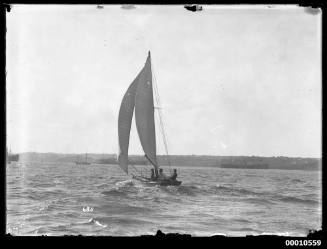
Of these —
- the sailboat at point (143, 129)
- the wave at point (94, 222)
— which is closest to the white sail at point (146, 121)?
the sailboat at point (143, 129)

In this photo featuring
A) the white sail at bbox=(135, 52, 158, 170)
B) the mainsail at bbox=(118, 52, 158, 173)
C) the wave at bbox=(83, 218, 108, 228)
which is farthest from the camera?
the white sail at bbox=(135, 52, 158, 170)

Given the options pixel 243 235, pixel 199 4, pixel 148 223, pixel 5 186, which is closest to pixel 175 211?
pixel 148 223

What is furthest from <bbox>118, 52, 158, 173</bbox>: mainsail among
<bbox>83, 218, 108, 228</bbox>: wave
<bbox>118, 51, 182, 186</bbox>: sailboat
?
<bbox>83, 218, 108, 228</bbox>: wave

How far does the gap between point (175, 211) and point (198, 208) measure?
93 cm

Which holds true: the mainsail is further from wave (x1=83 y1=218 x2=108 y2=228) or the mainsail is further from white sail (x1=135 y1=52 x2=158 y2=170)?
wave (x1=83 y1=218 x2=108 y2=228)

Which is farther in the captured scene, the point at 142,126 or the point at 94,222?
the point at 142,126

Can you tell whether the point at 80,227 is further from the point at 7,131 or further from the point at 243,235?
the point at 243,235

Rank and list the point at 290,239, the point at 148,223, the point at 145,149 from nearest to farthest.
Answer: the point at 290,239
the point at 148,223
the point at 145,149

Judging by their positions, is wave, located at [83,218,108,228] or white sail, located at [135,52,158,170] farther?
white sail, located at [135,52,158,170]

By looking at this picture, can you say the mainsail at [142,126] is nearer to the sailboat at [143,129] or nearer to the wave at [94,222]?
the sailboat at [143,129]

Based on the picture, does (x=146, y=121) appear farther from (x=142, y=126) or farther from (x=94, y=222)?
(x=94, y=222)

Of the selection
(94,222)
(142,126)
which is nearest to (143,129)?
(142,126)

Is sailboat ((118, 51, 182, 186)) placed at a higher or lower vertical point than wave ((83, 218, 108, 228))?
higher

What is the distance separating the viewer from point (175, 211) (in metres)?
14.9
